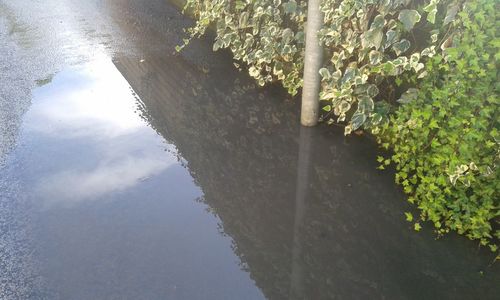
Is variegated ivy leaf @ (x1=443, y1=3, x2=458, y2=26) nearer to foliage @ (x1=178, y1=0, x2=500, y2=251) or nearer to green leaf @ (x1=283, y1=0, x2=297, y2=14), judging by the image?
foliage @ (x1=178, y1=0, x2=500, y2=251)

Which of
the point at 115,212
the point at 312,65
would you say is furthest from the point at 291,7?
the point at 115,212

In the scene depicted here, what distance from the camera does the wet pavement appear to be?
2945 millimetres

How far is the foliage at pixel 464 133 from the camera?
290 cm

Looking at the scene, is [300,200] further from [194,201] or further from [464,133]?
[464,133]

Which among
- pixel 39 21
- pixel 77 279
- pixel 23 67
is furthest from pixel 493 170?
pixel 39 21

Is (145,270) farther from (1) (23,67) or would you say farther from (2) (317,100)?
(1) (23,67)

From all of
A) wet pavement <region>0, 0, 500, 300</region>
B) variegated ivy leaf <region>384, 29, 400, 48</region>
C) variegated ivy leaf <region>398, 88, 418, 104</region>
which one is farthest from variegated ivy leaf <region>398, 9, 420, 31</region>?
wet pavement <region>0, 0, 500, 300</region>

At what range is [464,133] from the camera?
303 cm

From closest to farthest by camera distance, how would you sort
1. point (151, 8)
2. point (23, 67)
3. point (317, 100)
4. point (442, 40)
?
1. point (442, 40)
2. point (317, 100)
3. point (23, 67)
4. point (151, 8)

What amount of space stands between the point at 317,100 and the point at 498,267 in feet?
7.76

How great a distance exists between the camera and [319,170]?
13.5 ft

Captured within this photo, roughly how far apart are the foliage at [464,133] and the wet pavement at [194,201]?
0.75 ft

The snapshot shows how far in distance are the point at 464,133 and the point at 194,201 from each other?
2302mm

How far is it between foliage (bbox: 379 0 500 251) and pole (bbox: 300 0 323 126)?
118cm
